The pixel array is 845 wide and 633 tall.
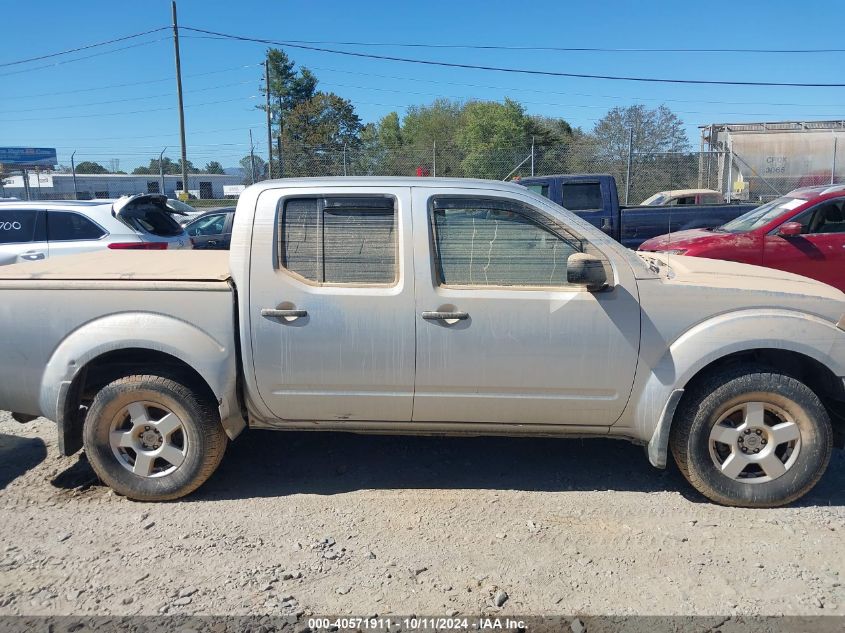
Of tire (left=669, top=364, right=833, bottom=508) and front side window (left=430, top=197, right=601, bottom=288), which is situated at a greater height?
front side window (left=430, top=197, right=601, bottom=288)

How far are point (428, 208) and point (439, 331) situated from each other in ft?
2.30

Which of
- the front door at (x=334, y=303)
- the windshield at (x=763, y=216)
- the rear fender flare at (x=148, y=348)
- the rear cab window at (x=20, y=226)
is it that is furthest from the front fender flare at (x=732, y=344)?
the rear cab window at (x=20, y=226)

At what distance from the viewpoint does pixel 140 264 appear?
4.50 m

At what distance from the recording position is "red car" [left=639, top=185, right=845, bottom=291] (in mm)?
7945

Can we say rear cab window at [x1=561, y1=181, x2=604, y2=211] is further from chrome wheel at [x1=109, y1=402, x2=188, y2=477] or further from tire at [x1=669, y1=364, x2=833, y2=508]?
chrome wheel at [x1=109, y1=402, x2=188, y2=477]

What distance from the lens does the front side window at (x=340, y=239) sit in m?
3.84

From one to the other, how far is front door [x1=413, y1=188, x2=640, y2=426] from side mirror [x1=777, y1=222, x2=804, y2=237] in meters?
5.26

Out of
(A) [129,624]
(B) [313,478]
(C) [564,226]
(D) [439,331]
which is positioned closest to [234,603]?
(A) [129,624]

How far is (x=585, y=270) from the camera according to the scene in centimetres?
357

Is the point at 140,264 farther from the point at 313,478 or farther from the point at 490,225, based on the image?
the point at 490,225

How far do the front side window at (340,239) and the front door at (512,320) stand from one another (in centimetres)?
19

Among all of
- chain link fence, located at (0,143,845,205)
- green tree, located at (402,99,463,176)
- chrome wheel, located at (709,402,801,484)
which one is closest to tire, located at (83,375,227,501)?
chrome wheel, located at (709,402,801,484)

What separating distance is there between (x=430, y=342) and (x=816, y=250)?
6268 mm

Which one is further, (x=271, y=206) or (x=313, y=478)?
(x=313, y=478)
